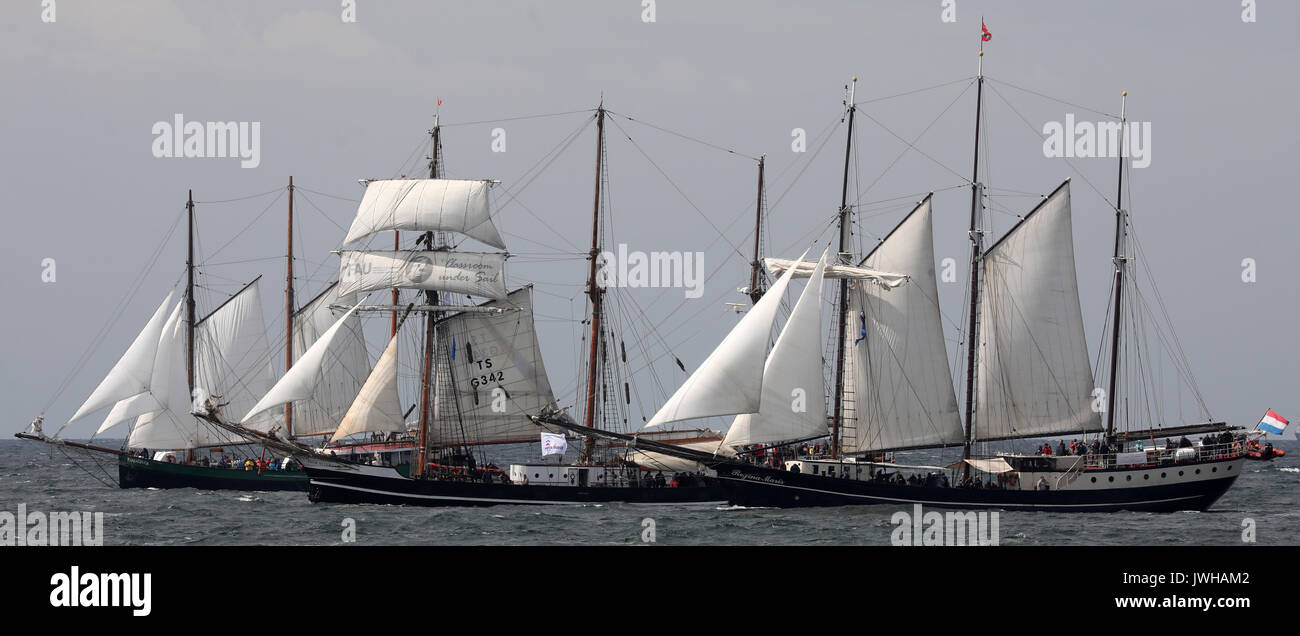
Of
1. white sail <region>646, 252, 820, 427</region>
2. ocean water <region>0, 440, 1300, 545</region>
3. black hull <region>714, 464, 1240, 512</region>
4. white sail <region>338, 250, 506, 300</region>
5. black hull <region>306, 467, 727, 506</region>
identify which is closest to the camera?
ocean water <region>0, 440, 1300, 545</region>

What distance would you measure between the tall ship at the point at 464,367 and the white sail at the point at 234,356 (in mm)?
15411

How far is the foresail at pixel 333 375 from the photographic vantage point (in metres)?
83.4

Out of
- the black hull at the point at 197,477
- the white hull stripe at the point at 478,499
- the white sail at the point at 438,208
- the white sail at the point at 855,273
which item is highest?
the white sail at the point at 438,208

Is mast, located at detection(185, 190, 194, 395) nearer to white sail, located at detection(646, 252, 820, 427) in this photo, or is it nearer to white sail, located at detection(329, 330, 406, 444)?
white sail, located at detection(329, 330, 406, 444)

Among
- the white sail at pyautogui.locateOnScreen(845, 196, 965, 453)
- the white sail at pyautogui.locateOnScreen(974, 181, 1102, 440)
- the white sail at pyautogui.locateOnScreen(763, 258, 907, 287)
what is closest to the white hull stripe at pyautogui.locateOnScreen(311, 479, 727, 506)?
the white sail at pyautogui.locateOnScreen(845, 196, 965, 453)

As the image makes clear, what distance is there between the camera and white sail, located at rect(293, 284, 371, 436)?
8344 centimetres

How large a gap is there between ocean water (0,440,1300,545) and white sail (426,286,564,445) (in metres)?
7.15

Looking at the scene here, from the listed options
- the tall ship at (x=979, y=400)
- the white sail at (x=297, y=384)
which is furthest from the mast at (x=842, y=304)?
the white sail at (x=297, y=384)

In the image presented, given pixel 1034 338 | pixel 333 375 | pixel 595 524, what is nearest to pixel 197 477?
Result: pixel 333 375

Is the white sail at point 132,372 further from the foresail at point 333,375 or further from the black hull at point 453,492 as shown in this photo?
the black hull at point 453,492
